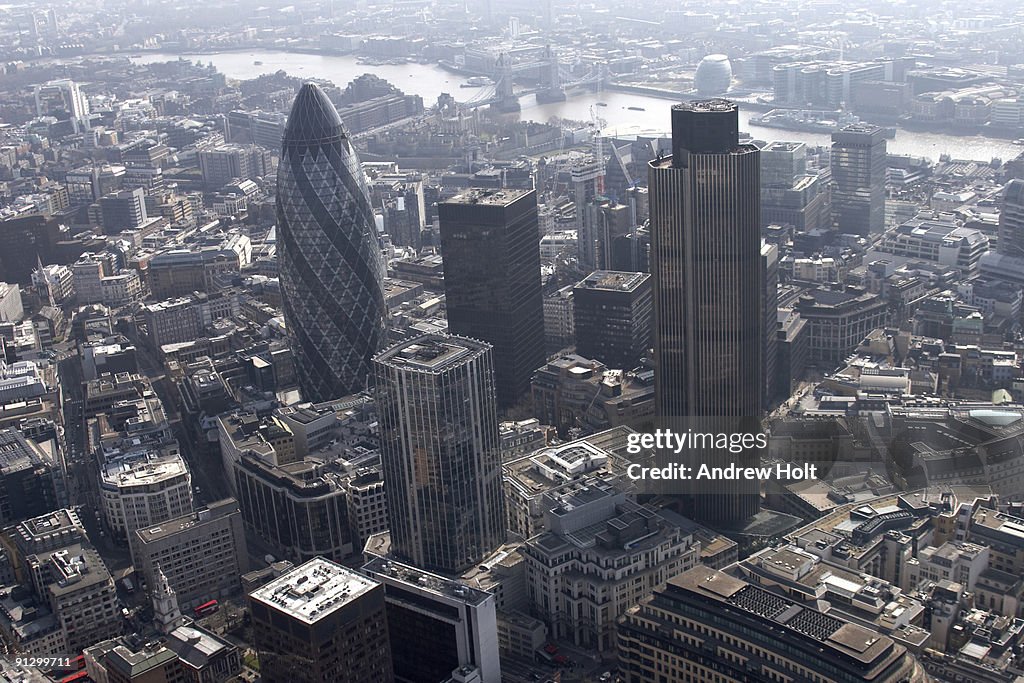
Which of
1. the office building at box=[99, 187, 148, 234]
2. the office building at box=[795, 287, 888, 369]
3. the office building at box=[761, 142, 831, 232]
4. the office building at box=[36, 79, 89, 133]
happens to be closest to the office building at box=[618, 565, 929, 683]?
the office building at box=[795, 287, 888, 369]

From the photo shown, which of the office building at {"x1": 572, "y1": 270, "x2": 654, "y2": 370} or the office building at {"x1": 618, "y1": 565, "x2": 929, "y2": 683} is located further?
the office building at {"x1": 572, "y1": 270, "x2": 654, "y2": 370}

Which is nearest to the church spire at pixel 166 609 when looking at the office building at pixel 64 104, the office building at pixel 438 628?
the office building at pixel 438 628

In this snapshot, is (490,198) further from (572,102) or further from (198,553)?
(572,102)

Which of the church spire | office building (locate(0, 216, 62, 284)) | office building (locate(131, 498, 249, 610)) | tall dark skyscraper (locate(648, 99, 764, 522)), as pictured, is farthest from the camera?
office building (locate(0, 216, 62, 284))

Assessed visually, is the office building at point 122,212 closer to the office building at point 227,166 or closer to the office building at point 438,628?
the office building at point 227,166

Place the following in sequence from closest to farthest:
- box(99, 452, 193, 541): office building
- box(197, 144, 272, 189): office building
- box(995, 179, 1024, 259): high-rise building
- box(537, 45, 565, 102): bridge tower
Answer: box(99, 452, 193, 541): office building → box(995, 179, 1024, 259): high-rise building → box(197, 144, 272, 189): office building → box(537, 45, 565, 102): bridge tower

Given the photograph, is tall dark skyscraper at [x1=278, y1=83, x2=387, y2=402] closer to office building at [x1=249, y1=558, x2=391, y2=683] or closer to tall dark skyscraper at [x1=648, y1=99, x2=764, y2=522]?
tall dark skyscraper at [x1=648, y1=99, x2=764, y2=522]

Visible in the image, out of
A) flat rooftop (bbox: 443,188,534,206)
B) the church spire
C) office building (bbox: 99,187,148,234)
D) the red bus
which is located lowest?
the red bus
